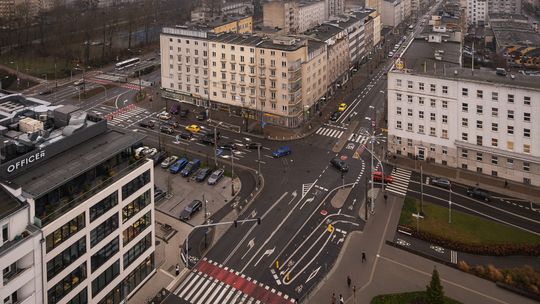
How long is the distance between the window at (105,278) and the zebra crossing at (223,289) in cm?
726

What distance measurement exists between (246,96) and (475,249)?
56042 millimetres

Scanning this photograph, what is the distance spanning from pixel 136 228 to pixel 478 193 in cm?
4719

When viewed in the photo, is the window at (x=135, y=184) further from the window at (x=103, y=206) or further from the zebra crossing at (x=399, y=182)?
the zebra crossing at (x=399, y=182)

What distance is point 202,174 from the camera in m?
73.2

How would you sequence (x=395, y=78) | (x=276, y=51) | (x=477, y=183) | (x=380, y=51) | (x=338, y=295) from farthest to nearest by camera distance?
(x=380, y=51) < (x=276, y=51) < (x=395, y=78) < (x=477, y=183) < (x=338, y=295)

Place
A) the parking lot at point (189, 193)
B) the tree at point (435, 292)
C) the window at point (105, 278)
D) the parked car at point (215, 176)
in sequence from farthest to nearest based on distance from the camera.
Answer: the parked car at point (215, 176) → the parking lot at point (189, 193) → the window at point (105, 278) → the tree at point (435, 292)

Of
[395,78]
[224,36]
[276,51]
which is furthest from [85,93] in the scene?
[395,78]

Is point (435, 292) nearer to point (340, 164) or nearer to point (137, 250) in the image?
point (137, 250)

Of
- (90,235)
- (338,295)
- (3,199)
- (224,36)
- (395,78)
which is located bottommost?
(338,295)

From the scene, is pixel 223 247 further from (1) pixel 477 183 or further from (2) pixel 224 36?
(2) pixel 224 36

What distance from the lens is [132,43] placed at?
566 ft

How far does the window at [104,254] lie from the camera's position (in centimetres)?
4229

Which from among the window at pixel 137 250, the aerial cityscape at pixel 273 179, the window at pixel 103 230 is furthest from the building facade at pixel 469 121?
the window at pixel 103 230

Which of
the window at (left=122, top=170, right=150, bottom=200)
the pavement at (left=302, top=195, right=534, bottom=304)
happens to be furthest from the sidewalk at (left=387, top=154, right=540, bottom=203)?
the window at (left=122, top=170, right=150, bottom=200)
